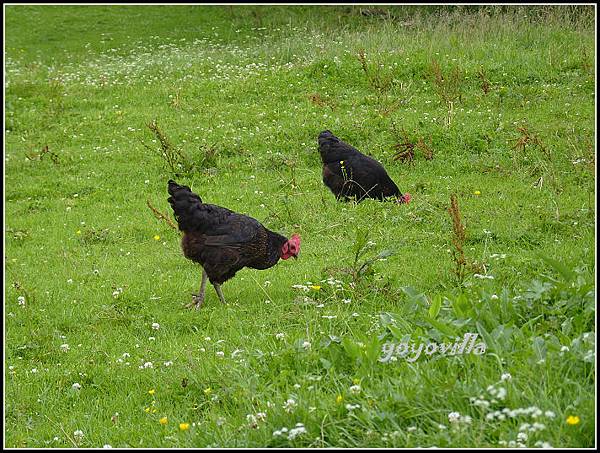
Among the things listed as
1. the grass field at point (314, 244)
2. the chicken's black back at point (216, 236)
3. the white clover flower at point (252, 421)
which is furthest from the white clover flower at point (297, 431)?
the chicken's black back at point (216, 236)

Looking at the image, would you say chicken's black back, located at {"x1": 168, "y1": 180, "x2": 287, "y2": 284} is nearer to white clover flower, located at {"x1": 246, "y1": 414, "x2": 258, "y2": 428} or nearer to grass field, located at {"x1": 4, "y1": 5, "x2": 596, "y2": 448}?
grass field, located at {"x1": 4, "y1": 5, "x2": 596, "y2": 448}

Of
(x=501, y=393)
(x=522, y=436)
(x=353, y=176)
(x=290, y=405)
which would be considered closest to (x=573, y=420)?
(x=522, y=436)

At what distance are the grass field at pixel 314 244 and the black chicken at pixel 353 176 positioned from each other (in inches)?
12.0

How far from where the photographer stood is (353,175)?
1138 cm

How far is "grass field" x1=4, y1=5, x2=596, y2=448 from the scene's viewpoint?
4742 mm

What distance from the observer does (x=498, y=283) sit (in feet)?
23.5

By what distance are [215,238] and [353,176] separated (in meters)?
3.67

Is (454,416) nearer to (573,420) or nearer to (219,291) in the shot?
(573,420)

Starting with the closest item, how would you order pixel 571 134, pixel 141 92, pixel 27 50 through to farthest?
pixel 571 134 < pixel 141 92 < pixel 27 50

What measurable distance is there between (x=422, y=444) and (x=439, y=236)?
5.25m

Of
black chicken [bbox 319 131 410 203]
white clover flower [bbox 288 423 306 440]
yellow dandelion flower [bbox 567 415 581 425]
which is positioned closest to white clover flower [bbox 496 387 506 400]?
yellow dandelion flower [bbox 567 415 581 425]

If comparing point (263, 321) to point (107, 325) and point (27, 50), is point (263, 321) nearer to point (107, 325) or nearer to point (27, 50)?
point (107, 325)

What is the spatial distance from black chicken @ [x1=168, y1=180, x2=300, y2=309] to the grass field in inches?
14.7

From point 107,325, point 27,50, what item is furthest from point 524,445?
point 27,50
